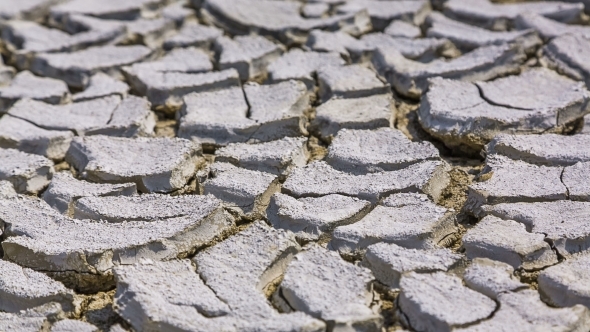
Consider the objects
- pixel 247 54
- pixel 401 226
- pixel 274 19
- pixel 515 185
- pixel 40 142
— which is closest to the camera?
pixel 401 226

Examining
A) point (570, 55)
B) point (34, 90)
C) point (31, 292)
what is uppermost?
point (570, 55)

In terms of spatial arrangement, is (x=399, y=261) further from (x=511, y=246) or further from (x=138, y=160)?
(x=138, y=160)

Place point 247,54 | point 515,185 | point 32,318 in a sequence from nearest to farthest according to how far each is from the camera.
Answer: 1. point 32,318
2. point 515,185
3. point 247,54

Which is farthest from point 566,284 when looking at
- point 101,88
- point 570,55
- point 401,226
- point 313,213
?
point 101,88

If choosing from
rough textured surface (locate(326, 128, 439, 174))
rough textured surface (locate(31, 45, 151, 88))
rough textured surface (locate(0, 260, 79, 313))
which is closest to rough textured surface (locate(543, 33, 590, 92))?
rough textured surface (locate(326, 128, 439, 174))

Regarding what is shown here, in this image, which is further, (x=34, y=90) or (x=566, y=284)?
(x=34, y=90)

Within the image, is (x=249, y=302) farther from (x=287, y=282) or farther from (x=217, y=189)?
(x=217, y=189)

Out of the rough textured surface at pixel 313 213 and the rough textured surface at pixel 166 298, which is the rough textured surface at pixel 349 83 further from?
the rough textured surface at pixel 166 298

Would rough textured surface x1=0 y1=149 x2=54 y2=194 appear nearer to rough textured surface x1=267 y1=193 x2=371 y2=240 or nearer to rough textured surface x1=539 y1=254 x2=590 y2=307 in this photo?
rough textured surface x1=267 y1=193 x2=371 y2=240
